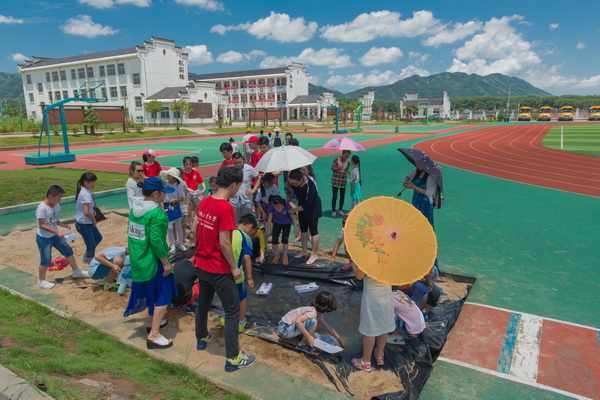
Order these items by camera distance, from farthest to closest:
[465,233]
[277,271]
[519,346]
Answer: [465,233] → [277,271] → [519,346]

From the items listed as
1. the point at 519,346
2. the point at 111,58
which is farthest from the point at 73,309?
the point at 111,58

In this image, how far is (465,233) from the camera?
26.1 feet

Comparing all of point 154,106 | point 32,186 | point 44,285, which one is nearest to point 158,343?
point 44,285

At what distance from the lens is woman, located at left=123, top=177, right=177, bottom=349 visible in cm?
402

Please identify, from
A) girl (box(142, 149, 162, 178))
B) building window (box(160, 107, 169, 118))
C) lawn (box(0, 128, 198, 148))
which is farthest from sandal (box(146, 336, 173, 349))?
building window (box(160, 107, 169, 118))

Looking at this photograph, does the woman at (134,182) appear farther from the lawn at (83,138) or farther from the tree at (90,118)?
the tree at (90,118)

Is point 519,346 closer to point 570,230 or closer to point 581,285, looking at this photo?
point 581,285

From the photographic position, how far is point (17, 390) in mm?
2838

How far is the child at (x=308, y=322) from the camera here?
4055 mm

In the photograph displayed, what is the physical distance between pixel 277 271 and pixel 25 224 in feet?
23.5

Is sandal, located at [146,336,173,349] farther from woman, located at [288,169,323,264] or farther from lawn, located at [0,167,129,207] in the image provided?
lawn, located at [0,167,129,207]

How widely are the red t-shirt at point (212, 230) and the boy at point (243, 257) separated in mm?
260

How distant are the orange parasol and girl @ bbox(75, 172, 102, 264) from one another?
4.35m

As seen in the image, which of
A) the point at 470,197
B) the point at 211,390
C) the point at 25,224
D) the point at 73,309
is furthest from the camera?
the point at 470,197
